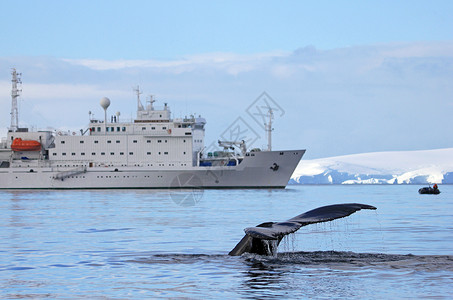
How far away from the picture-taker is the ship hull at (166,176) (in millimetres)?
81000

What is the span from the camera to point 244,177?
82250mm

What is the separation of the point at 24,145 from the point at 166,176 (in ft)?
59.5

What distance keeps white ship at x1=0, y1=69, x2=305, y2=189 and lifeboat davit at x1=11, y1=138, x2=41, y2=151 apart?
0.10m

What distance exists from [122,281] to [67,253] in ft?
18.2

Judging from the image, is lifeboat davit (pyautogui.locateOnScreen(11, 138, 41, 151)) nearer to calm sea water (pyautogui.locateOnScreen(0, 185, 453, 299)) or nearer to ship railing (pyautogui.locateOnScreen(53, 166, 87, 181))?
ship railing (pyautogui.locateOnScreen(53, 166, 87, 181))

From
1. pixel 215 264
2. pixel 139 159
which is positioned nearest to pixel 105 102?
pixel 139 159

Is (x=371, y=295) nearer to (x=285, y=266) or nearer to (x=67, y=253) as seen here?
(x=285, y=266)

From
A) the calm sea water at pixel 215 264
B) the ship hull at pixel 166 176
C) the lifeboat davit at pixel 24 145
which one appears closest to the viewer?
the calm sea water at pixel 215 264

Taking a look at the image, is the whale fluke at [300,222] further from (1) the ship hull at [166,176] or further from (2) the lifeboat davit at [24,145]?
(2) the lifeboat davit at [24,145]

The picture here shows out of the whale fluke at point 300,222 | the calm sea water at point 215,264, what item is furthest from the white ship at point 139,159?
the whale fluke at point 300,222

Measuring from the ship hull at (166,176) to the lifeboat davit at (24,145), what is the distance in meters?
2.35

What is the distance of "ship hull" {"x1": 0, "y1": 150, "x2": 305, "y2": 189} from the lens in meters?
81.0

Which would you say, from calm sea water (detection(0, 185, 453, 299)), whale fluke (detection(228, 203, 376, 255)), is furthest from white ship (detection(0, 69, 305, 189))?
whale fluke (detection(228, 203, 376, 255))

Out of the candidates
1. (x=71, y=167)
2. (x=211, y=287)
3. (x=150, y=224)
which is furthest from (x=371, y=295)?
(x=71, y=167)
